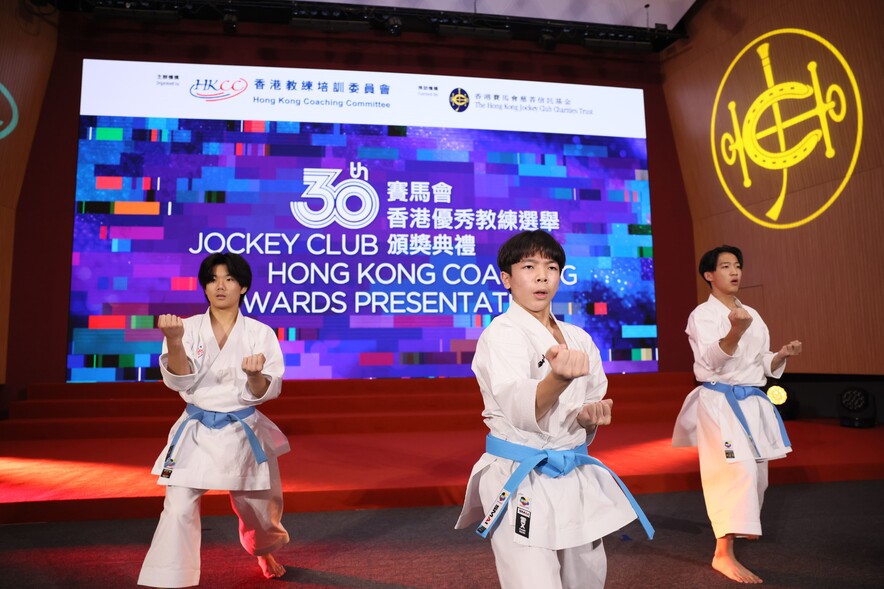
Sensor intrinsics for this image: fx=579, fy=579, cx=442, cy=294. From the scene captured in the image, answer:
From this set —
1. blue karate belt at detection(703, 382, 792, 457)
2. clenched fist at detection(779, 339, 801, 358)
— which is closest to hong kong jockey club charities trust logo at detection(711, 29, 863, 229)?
clenched fist at detection(779, 339, 801, 358)

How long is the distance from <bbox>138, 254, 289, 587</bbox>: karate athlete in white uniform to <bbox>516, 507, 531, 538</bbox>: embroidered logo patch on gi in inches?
37.5

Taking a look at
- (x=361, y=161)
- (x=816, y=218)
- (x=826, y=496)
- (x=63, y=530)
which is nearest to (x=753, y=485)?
(x=826, y=496)

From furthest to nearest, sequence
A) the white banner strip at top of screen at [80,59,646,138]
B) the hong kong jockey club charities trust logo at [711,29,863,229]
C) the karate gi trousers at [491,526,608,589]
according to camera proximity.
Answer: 1. the white banner strip at top of screen at [80,59,646,138]
2. the hong kong jockey club charities trust logo at [711,29,863,229]
3. the karate gi trousers at [491,526,608,589]

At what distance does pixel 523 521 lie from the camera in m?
1.36

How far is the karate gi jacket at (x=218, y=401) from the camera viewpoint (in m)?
2.00

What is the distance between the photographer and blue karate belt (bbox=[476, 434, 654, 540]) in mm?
1373

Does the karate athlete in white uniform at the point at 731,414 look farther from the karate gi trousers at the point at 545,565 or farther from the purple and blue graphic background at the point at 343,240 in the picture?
the purple and blue graphic background at the point at 343,240

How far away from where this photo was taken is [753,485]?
2.30 m

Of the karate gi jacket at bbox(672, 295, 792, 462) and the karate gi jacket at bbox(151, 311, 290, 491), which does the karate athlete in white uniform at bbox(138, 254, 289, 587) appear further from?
the karate gi jacket at bbox(672, 295, 792, 462)

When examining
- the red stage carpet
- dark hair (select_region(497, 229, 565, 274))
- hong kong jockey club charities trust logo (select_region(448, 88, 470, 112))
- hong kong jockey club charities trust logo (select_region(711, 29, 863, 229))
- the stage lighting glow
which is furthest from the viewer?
hong kong jockey club charities trust logo (select_region(448, 88, 470, 112))

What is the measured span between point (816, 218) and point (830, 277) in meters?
0.54

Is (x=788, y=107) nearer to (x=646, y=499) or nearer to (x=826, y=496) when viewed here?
(x=826, y=496)

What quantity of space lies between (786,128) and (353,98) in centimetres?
425

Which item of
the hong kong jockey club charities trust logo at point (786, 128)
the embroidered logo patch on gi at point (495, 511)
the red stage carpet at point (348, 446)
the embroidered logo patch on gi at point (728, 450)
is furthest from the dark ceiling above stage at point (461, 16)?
the embroidered logo patch on gi at point (495, 511)
